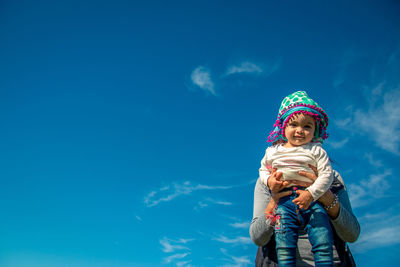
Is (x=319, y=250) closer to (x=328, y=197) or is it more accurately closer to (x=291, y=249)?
(x=291, y=249)

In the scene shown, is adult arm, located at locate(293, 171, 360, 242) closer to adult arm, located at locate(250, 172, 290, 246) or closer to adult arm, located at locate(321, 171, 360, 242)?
adult arm, located at locate(321, 171, 360, 242)

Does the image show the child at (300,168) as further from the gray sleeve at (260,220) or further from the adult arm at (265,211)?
the gray sleeve at (260,220)

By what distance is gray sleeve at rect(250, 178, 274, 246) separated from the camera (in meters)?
4.66

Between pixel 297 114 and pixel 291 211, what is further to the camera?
pixel 297 114

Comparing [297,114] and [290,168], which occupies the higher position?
[297,114]

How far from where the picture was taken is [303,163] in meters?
4.73

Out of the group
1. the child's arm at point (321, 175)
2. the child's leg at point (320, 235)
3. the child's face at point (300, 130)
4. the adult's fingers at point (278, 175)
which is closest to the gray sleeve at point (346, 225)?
the child's leg at point (320, 235)

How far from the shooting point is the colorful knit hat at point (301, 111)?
5.01 metres

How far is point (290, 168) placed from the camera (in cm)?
473

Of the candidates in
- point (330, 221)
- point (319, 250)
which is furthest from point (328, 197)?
point (319, 250)

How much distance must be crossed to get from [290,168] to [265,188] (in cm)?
88

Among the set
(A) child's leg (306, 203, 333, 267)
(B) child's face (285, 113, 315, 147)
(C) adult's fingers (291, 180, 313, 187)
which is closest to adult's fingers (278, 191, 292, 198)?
(C) adult's fingers (291, 180, 313, 187)

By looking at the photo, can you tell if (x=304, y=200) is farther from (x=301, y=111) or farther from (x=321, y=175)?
(x=301, y=111)

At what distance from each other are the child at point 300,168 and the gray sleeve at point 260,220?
1.07 ft
